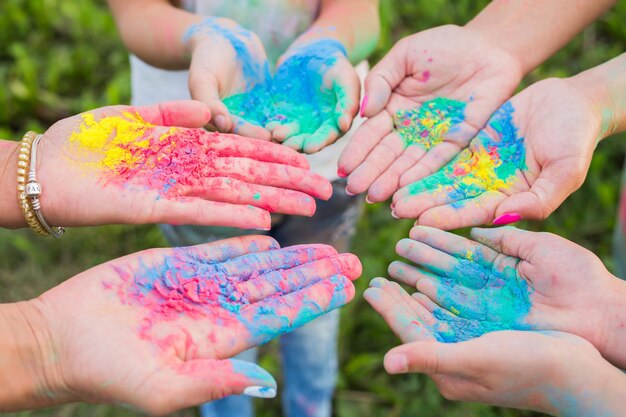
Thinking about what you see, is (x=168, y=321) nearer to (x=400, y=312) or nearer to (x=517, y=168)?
(x=400, y=312)

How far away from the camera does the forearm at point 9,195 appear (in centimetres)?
169

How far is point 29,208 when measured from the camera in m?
1.67

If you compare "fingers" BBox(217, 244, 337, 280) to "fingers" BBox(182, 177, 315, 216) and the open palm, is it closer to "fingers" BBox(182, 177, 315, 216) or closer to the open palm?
the open palm

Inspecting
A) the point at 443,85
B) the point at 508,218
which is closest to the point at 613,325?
the point at 508,218

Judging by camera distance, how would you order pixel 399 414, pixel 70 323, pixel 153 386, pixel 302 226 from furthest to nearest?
pixel 399 414 < pixel 302 226 < pixel 70 323 < pixel 153 386

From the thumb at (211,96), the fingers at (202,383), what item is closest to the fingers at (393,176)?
the thumb at (211,96)

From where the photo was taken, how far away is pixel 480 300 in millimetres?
1664

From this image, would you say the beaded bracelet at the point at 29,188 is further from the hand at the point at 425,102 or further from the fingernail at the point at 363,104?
the fingernail at the point at 363,104

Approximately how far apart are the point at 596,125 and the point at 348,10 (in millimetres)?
906

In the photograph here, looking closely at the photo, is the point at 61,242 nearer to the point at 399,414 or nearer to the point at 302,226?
the point at 302,226

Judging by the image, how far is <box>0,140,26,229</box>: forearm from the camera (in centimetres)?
169

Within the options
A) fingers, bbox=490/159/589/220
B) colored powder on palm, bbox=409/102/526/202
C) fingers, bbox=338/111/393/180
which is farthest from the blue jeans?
fingers, bbox=490/159/589/220

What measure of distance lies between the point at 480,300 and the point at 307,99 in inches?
34.4

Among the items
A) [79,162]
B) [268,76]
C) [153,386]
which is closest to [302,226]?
[268,76]
